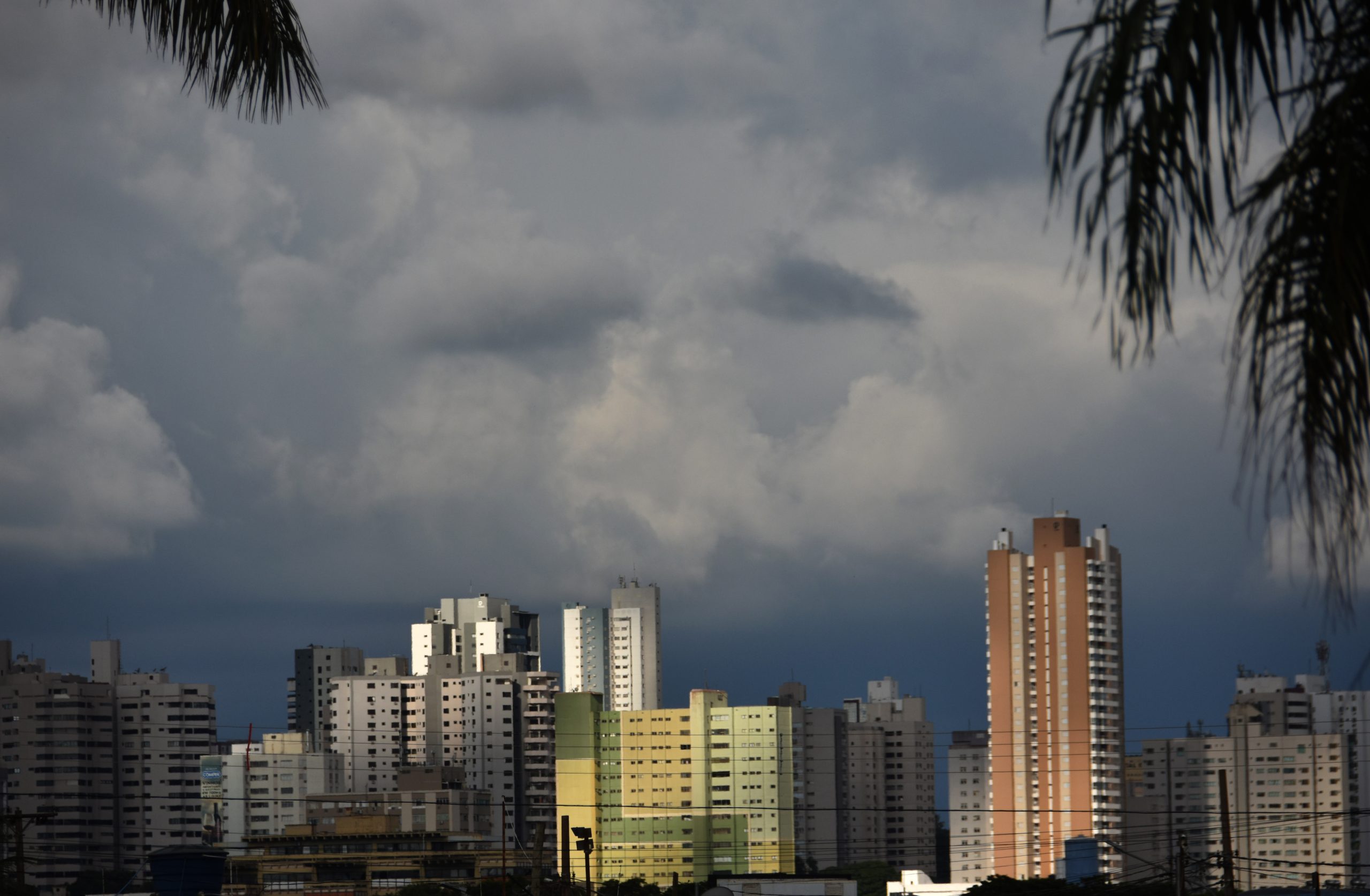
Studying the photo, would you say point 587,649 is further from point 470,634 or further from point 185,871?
point 185,871

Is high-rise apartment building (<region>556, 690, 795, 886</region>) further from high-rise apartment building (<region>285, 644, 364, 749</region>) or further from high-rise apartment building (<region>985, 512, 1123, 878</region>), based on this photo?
high-rise apartment building (<region>285, 644, 364, 749</region>)

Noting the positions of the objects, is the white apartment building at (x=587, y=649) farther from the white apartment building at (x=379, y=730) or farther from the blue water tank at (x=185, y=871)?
the blue water tank at (x=185, y=871)

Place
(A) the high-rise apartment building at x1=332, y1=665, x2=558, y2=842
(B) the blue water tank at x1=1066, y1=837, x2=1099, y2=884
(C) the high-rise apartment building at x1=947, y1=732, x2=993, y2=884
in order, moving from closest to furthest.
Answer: (B) the blue water tank at x1=1066, y1=837, x2=1099, y2=884 < (C) the high-rise apartment building at x1=947, y1=732, x2=993, y2=884 < (A) the high-rise apartment building at x1=332, y1=665, x2=558, y2=842

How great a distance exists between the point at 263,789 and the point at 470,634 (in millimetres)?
33005

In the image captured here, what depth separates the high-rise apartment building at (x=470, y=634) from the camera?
142 m

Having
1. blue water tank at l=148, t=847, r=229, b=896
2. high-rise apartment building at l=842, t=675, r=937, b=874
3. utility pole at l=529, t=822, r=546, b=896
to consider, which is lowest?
high-rise apartment building at l=842, t=675, r=937, b=874

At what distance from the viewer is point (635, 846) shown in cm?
9781

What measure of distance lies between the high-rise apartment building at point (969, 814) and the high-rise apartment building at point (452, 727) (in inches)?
1017

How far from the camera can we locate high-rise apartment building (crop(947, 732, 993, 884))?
97938 millimetres

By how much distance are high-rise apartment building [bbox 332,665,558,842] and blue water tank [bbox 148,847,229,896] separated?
6880cm

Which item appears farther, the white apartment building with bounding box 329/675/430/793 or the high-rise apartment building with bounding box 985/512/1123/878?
the white apartment building with bounding box 329/675/430/793

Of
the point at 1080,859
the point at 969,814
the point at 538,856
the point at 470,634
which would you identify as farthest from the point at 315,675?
the point at 538,856

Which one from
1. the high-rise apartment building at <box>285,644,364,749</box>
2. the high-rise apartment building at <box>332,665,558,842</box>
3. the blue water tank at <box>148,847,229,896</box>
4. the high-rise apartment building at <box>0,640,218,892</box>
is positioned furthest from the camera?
the high-rise apartment building at <box>285,644,364,749</box>

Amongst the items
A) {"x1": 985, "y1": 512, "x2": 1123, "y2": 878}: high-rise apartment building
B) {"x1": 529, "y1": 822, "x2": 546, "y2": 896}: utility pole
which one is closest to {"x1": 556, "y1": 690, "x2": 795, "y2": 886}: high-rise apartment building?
{"x1": 985, "y1": 512, "x2": 1123, "y2": 878}: high-rise apartment building
